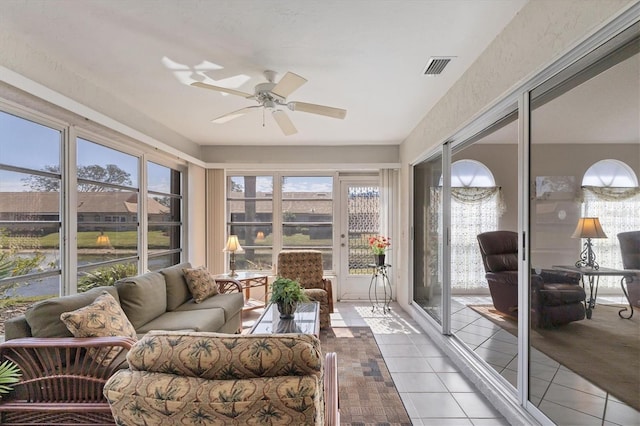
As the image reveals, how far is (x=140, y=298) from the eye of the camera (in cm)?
285

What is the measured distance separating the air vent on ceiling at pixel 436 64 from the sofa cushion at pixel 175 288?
3.19 metres

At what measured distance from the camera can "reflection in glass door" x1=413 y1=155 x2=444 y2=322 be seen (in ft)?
12.3

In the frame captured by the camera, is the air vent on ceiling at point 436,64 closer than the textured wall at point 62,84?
No

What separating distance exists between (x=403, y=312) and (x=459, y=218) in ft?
6.81

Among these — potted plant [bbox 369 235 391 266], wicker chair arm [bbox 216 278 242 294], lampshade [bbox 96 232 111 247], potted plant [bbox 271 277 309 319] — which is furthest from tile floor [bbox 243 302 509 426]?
lampshade [bbox 96 232 111 247]

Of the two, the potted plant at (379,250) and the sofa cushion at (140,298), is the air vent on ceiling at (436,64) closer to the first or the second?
the potted plant at (379,250)

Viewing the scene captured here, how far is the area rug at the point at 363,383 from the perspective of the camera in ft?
7.50

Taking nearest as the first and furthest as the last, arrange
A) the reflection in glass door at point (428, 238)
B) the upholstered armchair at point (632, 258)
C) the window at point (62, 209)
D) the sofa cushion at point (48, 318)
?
the upholstered armchair at point (632, 258), the sofa cushion at point (48, 318), the window at point (62, 209), the reflection in glass door at point (428, 238)

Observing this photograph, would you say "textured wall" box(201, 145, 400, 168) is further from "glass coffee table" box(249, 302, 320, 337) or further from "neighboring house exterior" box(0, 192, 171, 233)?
"glass coffee table" box(249, 302, 320, 337)

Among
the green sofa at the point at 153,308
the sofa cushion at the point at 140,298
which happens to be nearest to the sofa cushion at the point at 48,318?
the green sofa at the point at 153,308

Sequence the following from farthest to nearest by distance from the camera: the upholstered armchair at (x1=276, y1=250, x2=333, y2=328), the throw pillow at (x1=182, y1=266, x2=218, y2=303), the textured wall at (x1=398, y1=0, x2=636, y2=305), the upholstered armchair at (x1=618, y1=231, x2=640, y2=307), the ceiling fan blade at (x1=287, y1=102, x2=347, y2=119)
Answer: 1. the upholstered armchair at (x1=276, y1=250, x2=333, y2=328)
2. the throw pillow at (x1=182, y1=266, x2=218, y2=303)
3. the ceiling fan blade at (x1=287, y1=102, x2=347, y2=119)
4. the textured wall at (x1=398, y1=0, x2=636, y2=305)
5. the upholstered armchair at (x1=618, y1=231, x2=640, y2=307)

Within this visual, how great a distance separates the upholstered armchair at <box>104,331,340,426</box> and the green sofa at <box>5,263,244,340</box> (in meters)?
1.47

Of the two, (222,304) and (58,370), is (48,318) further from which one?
(222,304)

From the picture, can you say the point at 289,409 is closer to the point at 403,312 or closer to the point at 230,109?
the point at 230,109
